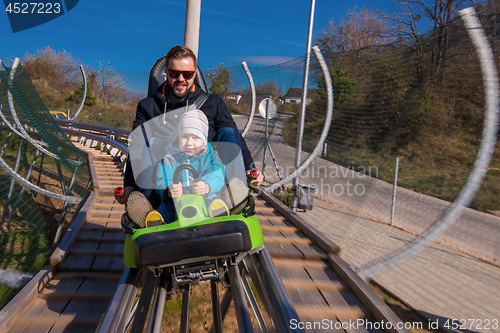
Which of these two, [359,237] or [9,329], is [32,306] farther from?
[359,237]

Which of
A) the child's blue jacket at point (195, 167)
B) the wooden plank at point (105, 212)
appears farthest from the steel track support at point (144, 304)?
the wooden plank at point (105, 212)

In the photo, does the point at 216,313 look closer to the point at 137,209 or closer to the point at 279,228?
the point at 137,209

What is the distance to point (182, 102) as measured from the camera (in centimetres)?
236

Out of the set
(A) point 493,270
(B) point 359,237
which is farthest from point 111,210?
(A) point 493,270

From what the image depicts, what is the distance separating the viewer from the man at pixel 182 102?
6.80 ft

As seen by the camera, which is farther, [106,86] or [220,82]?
[106,86]

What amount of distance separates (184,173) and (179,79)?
83cm

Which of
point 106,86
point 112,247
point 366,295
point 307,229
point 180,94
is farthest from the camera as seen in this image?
point 106,86

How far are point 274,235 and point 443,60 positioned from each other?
2.18 meters

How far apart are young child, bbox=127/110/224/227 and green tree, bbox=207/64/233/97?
3.55 metres

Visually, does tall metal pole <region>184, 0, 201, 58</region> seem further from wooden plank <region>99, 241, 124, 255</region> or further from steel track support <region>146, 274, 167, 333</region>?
steel track support <region>146, 274, 167, 333</region>

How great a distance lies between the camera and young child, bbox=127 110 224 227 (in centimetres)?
158

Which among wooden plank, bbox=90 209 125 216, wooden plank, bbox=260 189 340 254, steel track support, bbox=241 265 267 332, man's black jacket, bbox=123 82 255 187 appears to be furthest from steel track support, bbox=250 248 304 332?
wooden plank, bbox=90 209 125 216

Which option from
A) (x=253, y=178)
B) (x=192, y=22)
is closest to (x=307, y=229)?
(x=253, y=178)
